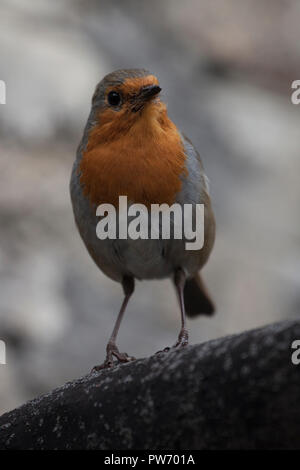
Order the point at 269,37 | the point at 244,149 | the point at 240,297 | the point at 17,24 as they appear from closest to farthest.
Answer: the point at 240,297
the point at 17,24
the point at 244,149
the point at 269,37

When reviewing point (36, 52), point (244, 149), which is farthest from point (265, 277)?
point (36, 52)

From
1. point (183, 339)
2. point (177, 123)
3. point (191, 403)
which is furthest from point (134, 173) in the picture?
point (177, 123)

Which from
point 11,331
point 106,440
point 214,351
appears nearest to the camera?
point 214,351

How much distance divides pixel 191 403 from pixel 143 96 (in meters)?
1.76

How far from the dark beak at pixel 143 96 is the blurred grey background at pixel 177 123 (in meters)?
3.53

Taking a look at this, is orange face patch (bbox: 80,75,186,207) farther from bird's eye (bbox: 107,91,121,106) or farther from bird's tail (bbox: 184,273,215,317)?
bird's tail (bbox: 184,273,215,317)

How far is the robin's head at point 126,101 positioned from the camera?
138 inches

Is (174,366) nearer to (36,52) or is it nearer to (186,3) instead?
(36,52)

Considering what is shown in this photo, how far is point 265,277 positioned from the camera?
25.7 feet

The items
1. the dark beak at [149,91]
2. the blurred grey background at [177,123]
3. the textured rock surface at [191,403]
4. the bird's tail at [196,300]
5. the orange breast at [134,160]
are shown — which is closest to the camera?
the textured rock surface at [191,403]

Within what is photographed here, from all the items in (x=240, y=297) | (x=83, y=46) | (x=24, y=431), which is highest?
(x=83, y=46)

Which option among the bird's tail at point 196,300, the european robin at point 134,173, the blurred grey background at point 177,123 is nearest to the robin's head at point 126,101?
the european robin at point 134,173

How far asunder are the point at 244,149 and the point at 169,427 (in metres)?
6.88

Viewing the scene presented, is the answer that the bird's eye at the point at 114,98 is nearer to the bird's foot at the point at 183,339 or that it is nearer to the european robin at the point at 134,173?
the european robin at the point at 134,173
